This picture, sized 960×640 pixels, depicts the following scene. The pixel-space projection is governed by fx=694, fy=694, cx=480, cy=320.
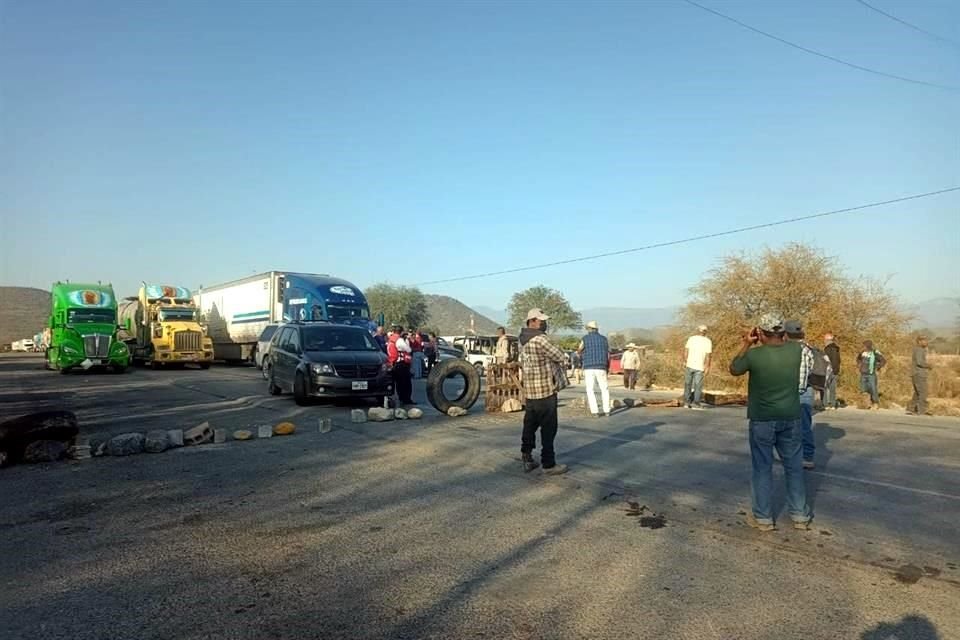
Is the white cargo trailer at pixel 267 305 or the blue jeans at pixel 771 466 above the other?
the white cargo trailer at pixel 267 305

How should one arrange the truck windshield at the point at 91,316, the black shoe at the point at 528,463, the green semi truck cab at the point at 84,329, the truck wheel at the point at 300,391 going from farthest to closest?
the truck windshield at the point at 91,316 → the green semi truck cab at the point at 84,329 → the truck wheel at the point at 300,391 → the black shoe at the point at 528,463

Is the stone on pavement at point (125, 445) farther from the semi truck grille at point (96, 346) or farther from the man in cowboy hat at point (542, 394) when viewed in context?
the semi truck grille at point (96, 346)

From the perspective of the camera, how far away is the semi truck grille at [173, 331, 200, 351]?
3166 centimetres

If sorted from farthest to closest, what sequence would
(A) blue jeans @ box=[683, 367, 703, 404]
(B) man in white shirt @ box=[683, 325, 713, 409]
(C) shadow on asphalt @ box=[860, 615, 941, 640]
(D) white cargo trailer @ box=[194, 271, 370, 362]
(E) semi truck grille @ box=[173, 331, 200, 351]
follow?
(E) semi truck grille @ box=[173, 331, 200, 351] → (D) white cargo trailer @ box=[194, 271, 370, 362] → (A) blue jeans @ box=[683, 367, 703, 404] → (B) man in white shirt @ box=[683, 325, 713, 409] → (C) shadow on asphalt @ box=[860, 615, 941, 640]

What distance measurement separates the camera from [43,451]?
8.76 meters

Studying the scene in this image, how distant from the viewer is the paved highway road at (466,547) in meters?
3.99

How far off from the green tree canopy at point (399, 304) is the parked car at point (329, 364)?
71.8m

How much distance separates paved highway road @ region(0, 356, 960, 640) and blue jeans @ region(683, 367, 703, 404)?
4.68 metres

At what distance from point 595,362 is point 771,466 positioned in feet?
24.2

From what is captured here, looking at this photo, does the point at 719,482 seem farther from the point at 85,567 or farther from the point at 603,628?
the point at 85,567

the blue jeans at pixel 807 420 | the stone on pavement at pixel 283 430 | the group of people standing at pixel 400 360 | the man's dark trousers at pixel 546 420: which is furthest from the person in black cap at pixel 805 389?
the group of people standing at pixel 400 360

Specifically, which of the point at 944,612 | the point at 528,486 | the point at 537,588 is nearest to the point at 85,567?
the point at 537,588

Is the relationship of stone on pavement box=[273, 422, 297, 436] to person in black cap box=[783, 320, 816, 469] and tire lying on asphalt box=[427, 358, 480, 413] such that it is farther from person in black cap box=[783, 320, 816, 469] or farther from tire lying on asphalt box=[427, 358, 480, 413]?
person in black cap box=[783, 320, 816, 469]

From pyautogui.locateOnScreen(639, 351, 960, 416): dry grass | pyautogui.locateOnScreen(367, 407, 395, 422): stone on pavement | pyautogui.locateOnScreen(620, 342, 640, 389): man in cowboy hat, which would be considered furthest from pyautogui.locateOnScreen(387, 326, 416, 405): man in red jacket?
pyautogui.locateOnScreen(639, 351, 960, 416): dry grass
